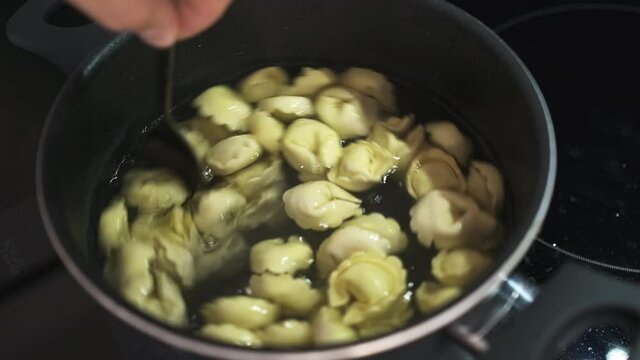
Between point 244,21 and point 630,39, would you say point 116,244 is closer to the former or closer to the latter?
point 244,21

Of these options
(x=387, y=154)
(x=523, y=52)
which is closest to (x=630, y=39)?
(x=523, y=52)

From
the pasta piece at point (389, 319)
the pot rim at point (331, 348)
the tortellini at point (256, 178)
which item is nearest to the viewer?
the pot rim at point (331, 348)

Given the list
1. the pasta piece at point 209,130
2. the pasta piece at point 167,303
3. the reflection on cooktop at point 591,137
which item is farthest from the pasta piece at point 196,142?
the reflection on cooktop at point 591,137

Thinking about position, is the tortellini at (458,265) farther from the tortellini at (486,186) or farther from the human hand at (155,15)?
the human hand at (155,15)

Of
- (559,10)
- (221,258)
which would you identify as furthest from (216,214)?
(559,10)

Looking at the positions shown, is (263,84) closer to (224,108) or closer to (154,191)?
(224,108)

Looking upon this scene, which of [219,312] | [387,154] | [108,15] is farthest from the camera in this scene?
[387,154]

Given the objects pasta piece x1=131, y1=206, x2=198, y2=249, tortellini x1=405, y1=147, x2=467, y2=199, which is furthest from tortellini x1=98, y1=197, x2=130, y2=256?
tortellini x1=405, y1=147, x2=467, y2=199
